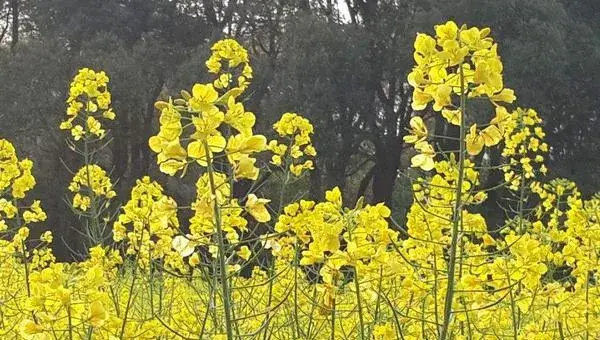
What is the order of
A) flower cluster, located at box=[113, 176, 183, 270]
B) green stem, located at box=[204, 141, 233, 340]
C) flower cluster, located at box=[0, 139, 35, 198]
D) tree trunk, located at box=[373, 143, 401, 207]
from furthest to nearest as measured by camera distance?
1. tree trunk, located at box=[373, 143, 401, 207]
2. flower cluster, located at box=[0, 139, 35, 198]
3. flower cluster, located at box=[113, 176, 183, 270]
4. green stem, located at box=[204, 141, 233, 340]

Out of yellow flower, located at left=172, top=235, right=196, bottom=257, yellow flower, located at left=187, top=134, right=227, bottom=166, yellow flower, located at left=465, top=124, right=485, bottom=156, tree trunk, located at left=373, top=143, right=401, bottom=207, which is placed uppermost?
tree trunk, located at left=373, top=143, right=401, bottom=207

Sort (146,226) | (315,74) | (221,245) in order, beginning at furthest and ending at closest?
(315,74), (146,226), (221,245)

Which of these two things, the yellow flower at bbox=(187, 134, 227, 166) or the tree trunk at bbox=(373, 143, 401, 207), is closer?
the yellow flower at bbox=(187, 134, 227, 166)

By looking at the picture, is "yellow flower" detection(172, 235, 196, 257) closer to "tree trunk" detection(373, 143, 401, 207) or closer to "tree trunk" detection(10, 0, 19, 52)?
"tree trunk" detection(373, 143, 401, 207)

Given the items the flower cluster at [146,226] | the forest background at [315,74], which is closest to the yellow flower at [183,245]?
the flower cluster at [146,226]

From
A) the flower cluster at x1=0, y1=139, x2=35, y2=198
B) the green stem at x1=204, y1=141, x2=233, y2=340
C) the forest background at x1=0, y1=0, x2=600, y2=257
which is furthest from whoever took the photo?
the forest background at x1=0, y1=0, x2=600, y2=257

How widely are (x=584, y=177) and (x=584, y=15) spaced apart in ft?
10.9

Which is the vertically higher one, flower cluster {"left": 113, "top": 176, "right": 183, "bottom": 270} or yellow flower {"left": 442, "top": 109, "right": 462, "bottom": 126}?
yellow flower {"left": 442, "top": 109, "right": 462, "bottom": 126}

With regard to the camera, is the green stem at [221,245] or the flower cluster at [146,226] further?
the flower cluster at [146,226]

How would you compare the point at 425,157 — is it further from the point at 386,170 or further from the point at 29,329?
the point at 386,170

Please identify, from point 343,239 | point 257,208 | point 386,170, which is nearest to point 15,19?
point 386,170

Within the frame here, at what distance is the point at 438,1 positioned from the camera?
14.8 metres

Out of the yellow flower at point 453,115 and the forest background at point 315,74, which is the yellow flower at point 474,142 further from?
the forest background at point 315,74

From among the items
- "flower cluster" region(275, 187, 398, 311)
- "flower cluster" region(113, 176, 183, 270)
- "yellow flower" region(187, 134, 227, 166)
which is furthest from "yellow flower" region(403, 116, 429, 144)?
"flower cluster" region(113, 176, 183, 270)
